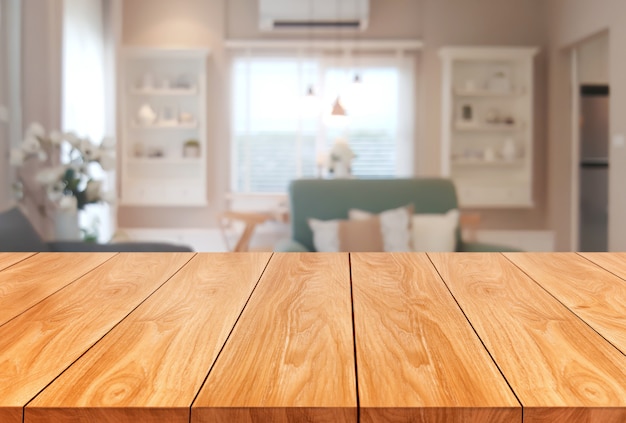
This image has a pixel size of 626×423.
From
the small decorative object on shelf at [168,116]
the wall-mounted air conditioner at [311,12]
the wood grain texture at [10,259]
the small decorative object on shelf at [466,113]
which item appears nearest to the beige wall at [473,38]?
the small decorative object on shelf at [466,113]

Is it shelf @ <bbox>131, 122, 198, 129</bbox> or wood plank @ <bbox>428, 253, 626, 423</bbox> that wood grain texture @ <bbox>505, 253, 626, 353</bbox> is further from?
shelf @ <bbox>131, 122, 198, 129</bbox>

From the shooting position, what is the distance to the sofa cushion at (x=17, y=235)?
8.45ft

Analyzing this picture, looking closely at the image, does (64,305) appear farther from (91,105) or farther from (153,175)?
(153,175)

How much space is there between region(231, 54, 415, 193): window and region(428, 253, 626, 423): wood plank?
5.70 meters

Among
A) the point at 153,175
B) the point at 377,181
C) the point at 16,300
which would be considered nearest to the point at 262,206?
the point at 153,175

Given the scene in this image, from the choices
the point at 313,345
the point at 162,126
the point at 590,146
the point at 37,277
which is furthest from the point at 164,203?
the point at 313,345

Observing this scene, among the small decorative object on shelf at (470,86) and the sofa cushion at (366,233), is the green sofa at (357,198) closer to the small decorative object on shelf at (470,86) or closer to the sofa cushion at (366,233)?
the sofa cushion at (366,233)

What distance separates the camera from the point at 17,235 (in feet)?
8.70

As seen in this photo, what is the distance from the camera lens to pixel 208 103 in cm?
686

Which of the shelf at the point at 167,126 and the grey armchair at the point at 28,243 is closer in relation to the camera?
the grey armchair at the point at 28,243

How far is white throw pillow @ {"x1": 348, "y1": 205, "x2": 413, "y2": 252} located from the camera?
11.6 feet

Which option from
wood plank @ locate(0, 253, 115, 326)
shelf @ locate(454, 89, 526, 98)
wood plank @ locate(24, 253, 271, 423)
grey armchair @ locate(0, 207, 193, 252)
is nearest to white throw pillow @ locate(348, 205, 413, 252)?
grey armchair @ locate(0, 207, 193, 252)

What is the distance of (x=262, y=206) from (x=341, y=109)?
1.90 metres

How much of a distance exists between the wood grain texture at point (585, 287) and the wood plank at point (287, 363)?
0.31 metres
